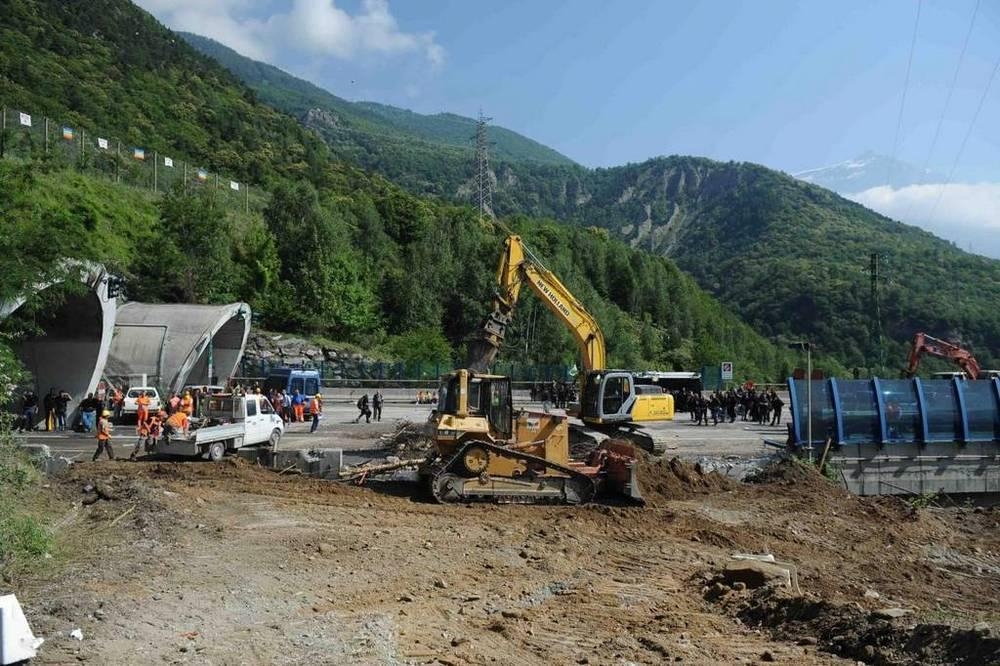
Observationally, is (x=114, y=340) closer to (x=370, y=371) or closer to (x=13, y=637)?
(x=370, y=371)

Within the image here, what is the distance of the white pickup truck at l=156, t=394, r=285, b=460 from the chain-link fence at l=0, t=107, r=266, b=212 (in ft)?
99.1

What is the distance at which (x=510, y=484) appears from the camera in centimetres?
1658

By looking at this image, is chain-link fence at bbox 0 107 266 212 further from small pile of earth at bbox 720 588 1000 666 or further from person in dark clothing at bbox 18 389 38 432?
small pile of earth at bbox 720 588 1000 666

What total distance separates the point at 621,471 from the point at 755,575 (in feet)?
20.8

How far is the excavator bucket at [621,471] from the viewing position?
16984 mm

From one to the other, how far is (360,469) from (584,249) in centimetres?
8682

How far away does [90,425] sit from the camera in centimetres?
2964

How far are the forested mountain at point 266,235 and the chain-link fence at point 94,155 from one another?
1.14 metres

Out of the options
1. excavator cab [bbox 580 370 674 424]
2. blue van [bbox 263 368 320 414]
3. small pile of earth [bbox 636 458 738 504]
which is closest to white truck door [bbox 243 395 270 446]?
excavator cab [bbox 580 370 674 424]

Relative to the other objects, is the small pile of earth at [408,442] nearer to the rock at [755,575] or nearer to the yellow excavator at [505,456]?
A: the yellow excavator at [505,456]

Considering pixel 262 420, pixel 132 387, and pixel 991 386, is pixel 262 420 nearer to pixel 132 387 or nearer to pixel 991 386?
pixel 132 387

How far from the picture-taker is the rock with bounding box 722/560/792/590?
10844mm

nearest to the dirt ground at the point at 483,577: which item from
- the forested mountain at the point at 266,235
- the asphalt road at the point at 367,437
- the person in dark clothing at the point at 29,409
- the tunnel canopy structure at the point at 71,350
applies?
the asphalt road at the point at 367,437

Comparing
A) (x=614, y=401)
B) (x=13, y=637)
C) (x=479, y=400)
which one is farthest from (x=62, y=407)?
(x=13, y=637)
